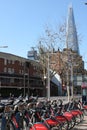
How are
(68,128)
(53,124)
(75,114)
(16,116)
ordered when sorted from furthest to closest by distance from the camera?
(75,114), (68,128), (53,124), (16,116)

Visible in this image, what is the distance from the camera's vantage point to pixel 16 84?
87.9 meters

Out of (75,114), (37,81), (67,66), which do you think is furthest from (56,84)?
(75,114)

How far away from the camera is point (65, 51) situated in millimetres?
37625

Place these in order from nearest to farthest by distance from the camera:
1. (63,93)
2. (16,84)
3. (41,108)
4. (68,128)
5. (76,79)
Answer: (41,108) → (68,128) → (76,79) → (16,84) → (63,93)

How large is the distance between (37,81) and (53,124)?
88.0 metres

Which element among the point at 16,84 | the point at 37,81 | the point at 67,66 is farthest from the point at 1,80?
the point at 67,66

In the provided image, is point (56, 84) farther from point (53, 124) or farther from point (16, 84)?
point (53, 124)

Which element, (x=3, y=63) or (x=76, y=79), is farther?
(x=3, y=63)

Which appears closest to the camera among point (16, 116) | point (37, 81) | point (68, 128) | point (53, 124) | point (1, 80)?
point (16, 116)

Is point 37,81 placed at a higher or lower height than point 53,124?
higher

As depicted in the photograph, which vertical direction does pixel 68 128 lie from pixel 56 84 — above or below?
below

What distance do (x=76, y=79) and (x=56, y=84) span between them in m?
78.8

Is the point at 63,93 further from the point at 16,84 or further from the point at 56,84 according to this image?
the point at 16,84

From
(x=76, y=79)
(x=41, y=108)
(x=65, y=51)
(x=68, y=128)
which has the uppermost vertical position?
(x=65, y=51)
